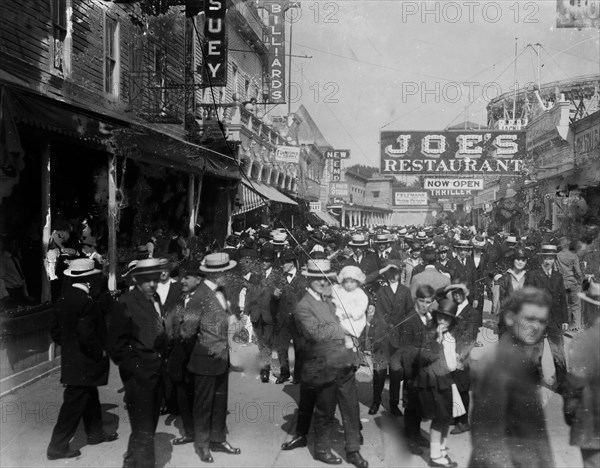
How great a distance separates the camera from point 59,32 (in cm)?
995

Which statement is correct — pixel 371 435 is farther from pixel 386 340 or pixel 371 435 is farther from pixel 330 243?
pixel 330 243

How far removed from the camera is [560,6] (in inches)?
423

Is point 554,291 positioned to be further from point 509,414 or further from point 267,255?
point 267,255

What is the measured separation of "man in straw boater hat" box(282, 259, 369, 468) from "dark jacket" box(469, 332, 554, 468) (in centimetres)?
113

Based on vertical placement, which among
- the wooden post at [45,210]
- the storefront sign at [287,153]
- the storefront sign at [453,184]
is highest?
the storefront sign at [287,153]

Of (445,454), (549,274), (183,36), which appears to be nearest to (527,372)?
(549,274)

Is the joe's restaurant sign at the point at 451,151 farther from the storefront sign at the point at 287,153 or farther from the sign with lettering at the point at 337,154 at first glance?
the sign with lettering at the point at 337,154

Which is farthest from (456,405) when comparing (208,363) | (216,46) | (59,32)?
(216,46)

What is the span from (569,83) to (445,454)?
32516 millimetres

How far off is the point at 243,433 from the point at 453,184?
19835mm

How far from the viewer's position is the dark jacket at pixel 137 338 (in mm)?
4629

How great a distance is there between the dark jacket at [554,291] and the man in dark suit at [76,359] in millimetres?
5015

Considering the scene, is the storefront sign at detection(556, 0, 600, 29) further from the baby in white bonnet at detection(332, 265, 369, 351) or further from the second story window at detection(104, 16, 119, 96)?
the second story window at detection(104, 16, 119, 96)

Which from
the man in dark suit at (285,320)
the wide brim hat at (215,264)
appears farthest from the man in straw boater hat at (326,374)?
the man in dark suit at (285,320)
